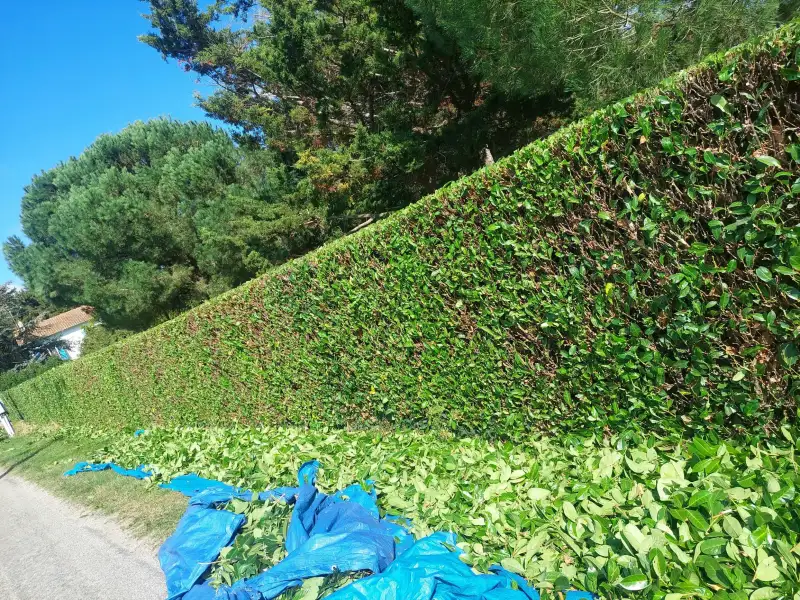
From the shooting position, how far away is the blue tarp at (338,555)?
8.16 feet

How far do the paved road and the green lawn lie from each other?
0.49 feet

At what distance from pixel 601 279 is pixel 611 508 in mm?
1318

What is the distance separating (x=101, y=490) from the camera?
6.46 metres

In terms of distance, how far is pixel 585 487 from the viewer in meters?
2.81

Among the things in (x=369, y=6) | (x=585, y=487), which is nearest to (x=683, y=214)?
(x=585, y=487)

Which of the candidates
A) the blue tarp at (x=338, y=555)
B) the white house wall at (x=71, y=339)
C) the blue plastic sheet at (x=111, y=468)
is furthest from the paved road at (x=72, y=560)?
the white house wall at (x=71, y=339)

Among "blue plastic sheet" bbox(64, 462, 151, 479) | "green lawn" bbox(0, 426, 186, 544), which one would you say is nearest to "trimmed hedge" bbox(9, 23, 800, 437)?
"green lawn" bbox(0, 426, 186, 544)

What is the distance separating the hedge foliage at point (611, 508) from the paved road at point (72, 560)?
1084mm

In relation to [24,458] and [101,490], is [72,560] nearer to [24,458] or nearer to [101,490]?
[101,490]

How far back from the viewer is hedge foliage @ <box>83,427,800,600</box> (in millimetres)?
2004

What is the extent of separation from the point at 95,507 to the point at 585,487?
5.56 m

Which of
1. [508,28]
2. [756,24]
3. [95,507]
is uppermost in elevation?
[508,28]

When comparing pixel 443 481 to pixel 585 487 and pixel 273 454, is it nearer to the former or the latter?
pixel 585 487

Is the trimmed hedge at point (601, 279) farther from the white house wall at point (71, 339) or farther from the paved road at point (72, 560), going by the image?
the white house wall at point (71, 339)
